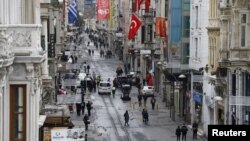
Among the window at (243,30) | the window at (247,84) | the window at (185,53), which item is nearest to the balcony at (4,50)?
the window at (243,30)

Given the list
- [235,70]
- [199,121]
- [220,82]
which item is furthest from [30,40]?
[199,121]

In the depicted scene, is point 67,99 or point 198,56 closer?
point 198,56

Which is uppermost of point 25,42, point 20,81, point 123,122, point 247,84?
point 25,42

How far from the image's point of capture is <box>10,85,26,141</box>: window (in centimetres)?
2075

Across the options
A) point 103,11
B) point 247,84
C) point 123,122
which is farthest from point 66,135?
point 103,11

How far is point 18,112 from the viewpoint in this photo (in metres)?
20.9

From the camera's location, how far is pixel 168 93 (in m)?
79.2

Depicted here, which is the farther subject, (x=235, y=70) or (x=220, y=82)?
(x=220, y=82)

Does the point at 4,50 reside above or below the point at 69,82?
above

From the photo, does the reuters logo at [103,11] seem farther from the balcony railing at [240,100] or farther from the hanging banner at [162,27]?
the balcony railing at [240,100]

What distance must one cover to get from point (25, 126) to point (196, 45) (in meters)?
44.2

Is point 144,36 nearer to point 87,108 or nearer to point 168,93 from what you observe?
point 168,93

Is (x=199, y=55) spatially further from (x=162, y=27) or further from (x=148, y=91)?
(x=148, y=91)

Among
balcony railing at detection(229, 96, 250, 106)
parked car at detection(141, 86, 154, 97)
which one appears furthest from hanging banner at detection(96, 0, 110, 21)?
balcony railing at detection(229, 96, 250, 106)
